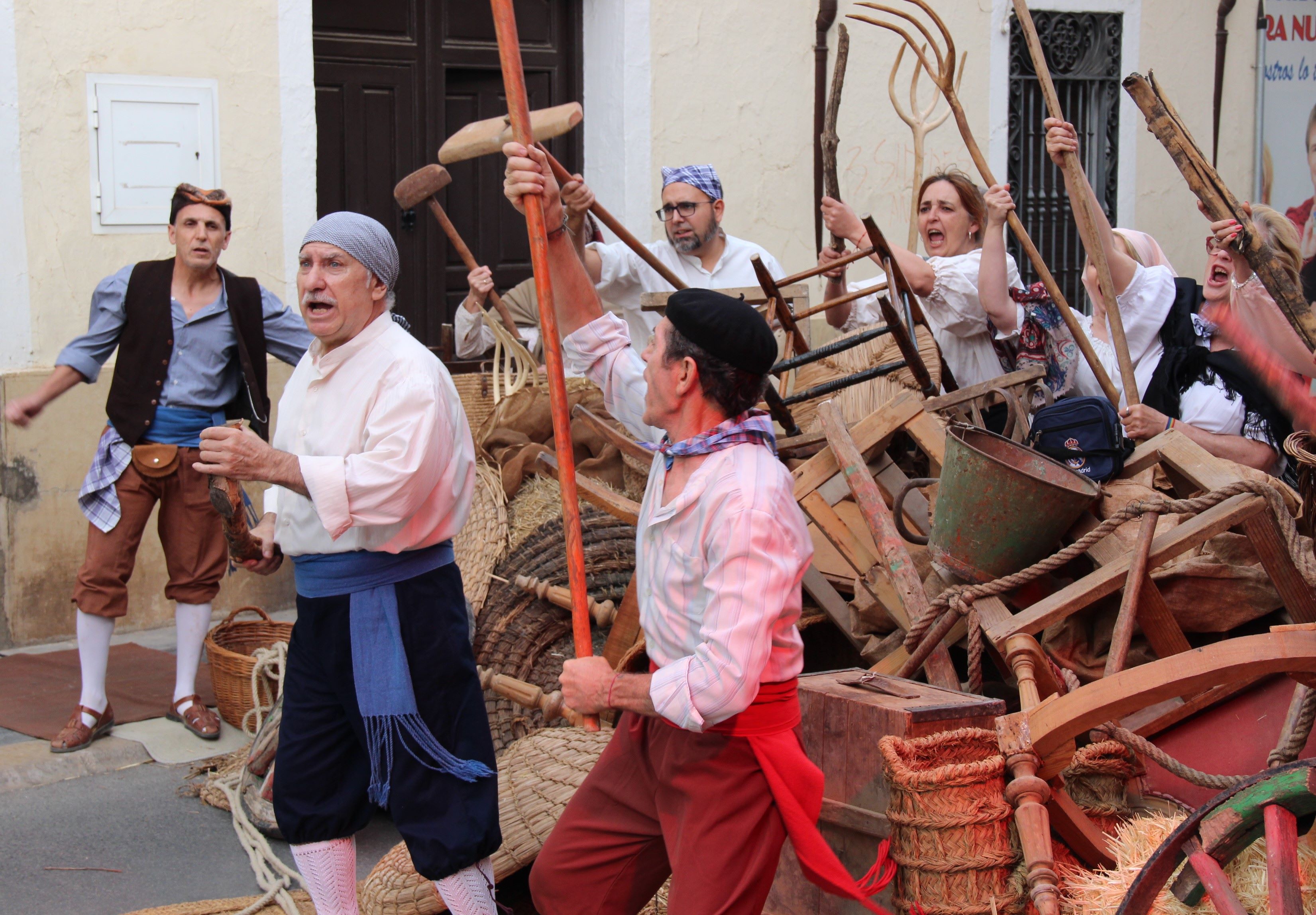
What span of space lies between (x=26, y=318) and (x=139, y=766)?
2341 millimetres

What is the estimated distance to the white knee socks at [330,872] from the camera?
10.4 ft

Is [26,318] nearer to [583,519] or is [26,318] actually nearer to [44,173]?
[44,173]

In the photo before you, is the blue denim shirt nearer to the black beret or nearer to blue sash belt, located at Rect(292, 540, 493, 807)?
blue sash belt, located at Rect(292, 540, 493, 807)

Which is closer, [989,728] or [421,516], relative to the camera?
[989,728]

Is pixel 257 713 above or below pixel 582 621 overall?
below

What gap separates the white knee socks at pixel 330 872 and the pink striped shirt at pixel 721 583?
110cm

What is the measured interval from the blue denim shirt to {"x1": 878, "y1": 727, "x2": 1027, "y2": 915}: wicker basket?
10.4 ft

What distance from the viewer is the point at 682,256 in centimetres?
573

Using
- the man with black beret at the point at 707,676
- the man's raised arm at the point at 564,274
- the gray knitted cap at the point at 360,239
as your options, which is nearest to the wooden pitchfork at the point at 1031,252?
the man's raised arm at the point at 564,274

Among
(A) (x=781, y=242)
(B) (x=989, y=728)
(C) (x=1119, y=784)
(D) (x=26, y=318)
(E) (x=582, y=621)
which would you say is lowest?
(C) (x=1119, y=784)

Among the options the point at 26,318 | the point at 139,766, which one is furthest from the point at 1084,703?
the point at 26,318

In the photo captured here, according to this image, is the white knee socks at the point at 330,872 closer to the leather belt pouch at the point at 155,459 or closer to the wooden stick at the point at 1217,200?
the leather belt pouch at the point at 155,459

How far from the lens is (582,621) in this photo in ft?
9.05

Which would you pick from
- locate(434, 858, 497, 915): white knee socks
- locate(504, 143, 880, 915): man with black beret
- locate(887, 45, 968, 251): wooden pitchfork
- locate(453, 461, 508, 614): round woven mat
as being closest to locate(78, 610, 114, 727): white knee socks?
locate(453, 461, 508, 614): round woven mat
